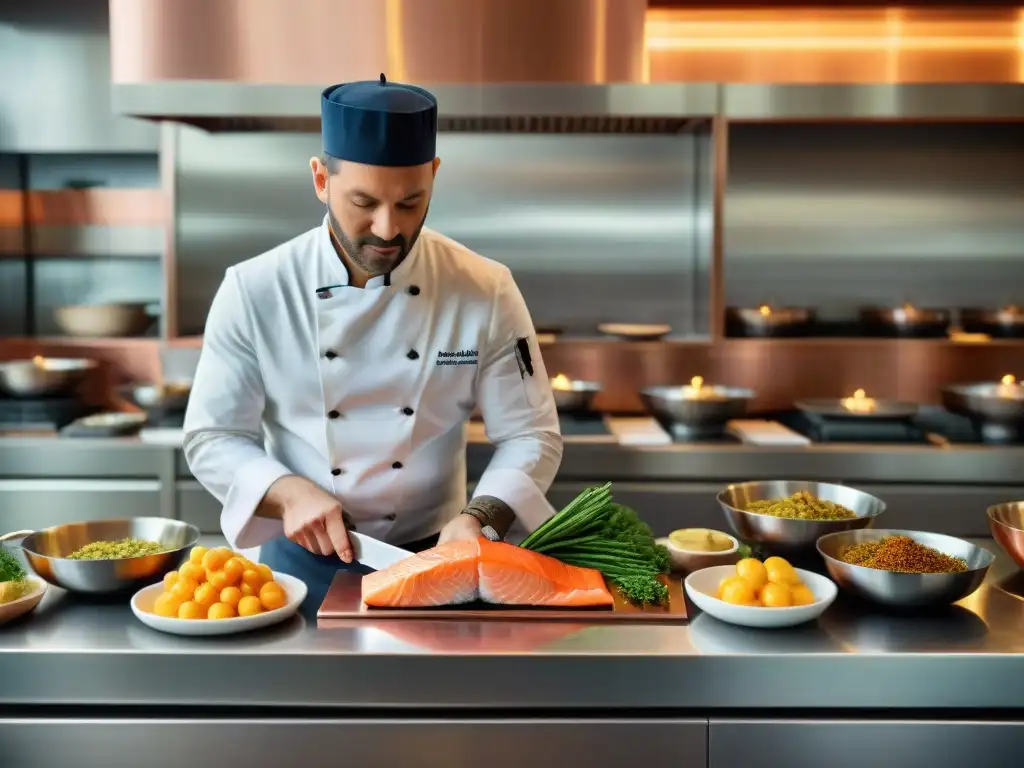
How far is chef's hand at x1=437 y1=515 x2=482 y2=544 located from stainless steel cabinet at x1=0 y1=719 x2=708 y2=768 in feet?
1.37

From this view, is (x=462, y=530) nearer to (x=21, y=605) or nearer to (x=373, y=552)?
(x=373, y=552)

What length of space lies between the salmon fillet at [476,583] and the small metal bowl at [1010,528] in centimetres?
82

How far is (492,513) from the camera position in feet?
7.41

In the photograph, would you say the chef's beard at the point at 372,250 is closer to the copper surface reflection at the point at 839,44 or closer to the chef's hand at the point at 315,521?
the chef's hand at the point at 315,521

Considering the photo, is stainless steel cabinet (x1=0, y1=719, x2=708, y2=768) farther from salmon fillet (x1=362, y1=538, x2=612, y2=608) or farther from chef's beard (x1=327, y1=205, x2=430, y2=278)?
chef's beard (x1=327, y1=205, x2=430, y2=278)

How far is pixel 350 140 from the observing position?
207 cm

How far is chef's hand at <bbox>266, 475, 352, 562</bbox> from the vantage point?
213 cm

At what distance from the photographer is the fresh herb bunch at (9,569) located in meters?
1.93

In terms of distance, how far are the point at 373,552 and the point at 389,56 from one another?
2365 mm

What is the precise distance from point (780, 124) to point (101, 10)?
2999 millimetres

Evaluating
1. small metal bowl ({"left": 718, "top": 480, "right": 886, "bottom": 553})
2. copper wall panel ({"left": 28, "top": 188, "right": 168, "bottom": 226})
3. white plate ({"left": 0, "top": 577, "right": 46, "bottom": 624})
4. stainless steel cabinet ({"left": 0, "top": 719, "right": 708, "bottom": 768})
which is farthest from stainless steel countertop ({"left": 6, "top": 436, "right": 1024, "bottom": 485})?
stainless steel cabinet ({"left": 0, "top": 719, "right": 708, "bottom": 768})

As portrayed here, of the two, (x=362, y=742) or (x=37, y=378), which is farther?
(x=37, y=378)

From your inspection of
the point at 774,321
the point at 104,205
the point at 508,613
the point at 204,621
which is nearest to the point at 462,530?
the point at 508,613

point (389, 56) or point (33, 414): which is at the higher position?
point (389, 56)
